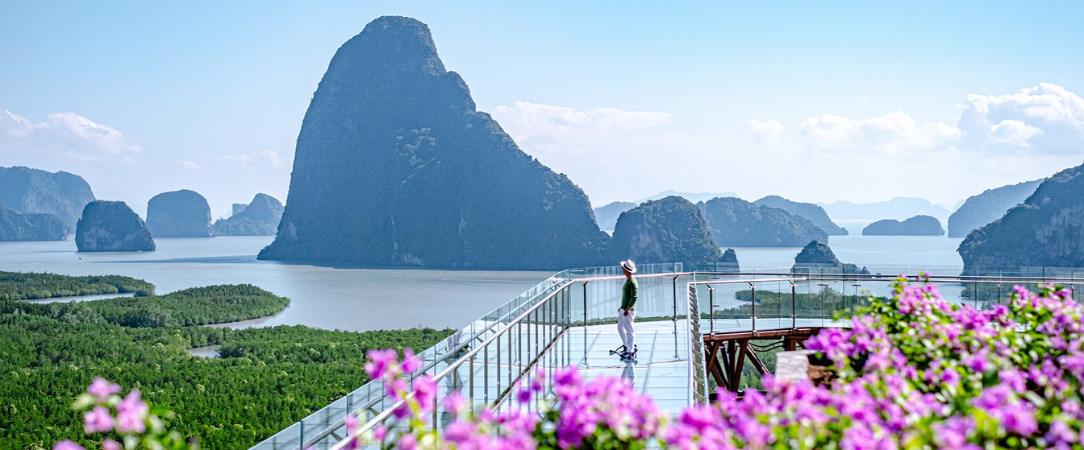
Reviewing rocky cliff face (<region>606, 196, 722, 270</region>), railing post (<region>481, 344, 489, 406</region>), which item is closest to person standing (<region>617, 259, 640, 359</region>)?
railing post (<region>481, 344, 489, 406</region>)

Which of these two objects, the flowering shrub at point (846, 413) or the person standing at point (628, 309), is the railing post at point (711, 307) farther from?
the flowering shrub at point (846, 413)

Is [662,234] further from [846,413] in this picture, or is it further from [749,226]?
[846,413]

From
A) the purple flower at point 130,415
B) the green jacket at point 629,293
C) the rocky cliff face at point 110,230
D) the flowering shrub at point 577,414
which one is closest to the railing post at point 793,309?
the green jacket at point 629,293

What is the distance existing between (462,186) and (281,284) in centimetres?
5061

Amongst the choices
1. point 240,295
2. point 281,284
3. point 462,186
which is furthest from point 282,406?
point 462,186

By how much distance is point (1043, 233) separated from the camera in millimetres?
91562

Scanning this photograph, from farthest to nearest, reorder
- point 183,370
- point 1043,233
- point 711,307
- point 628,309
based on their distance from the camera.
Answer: point 1043,233
point 183,370
point 711,307
point 628,309

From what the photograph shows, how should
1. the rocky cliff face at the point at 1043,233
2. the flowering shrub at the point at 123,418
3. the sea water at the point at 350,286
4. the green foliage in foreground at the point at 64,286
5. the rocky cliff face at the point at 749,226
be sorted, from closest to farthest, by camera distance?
the flowering shrub at the point at 123,418, the sea water at the point at 350,286, the green foliage in foreground at the point at 64,286, the rocky cliff face at the point at 1043,233, the rocky cliff face at the point at 749,226

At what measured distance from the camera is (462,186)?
425ft

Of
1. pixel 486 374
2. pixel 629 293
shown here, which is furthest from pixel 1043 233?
pixel 486 374

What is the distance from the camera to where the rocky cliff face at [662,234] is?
11312cm

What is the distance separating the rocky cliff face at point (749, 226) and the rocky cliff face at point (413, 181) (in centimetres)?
6212

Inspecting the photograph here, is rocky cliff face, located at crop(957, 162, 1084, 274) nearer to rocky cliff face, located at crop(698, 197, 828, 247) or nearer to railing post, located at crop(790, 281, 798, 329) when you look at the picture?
rocky cliff face, located at crop(698, 197, 828, 247)

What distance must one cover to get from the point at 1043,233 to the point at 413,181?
81455 mm
